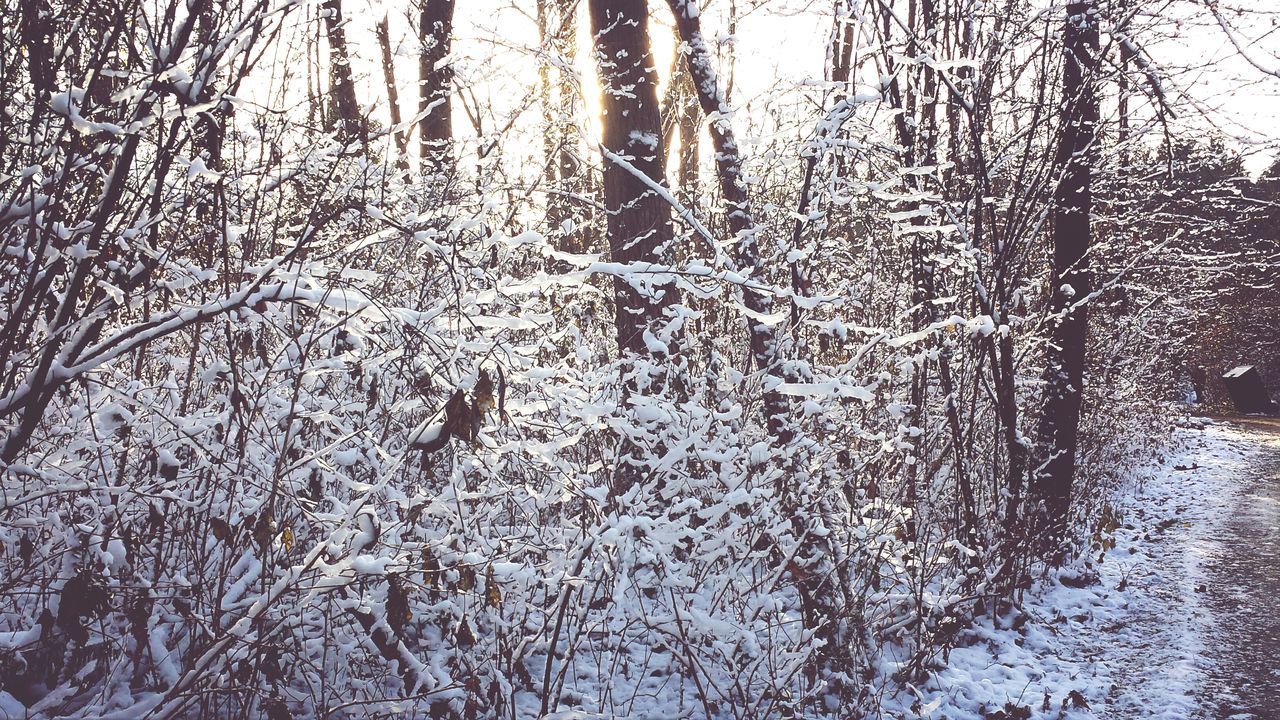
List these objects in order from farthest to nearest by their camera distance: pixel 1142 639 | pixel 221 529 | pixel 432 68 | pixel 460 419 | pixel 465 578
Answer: pixel 432 68 → pixel 1142 639 → pixel 465 578 → pixel 221 529 → pixel 460 419

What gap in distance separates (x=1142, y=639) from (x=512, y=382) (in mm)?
4653

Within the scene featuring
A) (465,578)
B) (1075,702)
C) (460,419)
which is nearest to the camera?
(460,419)

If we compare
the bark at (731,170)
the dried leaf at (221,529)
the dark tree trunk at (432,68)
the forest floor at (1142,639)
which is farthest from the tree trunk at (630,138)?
the dark tree trunk at (432,68)

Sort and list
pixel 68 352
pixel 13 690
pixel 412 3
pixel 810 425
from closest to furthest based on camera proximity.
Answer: pixel 68 352 < pixel 13 690 < pixel 810 425 < pixel 412 3

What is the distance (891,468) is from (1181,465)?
34.6ft

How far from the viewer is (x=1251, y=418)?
19656 millimetres

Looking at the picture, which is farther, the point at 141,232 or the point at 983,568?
the point at 983,568

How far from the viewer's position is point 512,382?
3.44 metres

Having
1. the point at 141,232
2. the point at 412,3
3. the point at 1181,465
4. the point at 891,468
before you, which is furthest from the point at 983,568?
the point at 1181,465

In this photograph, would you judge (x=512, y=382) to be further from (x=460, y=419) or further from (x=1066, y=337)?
(x=1066, y=337)

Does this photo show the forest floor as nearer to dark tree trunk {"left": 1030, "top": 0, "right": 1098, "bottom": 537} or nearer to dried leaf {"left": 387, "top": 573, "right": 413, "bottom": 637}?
dark tree trunk {"left": 1030, "top": 0, "right": 1098, "bottom": 537}

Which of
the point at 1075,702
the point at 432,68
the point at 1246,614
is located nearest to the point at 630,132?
the point at 432,68

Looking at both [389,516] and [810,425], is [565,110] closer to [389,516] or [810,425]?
[810,425]

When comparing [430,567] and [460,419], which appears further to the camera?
[430,567]
